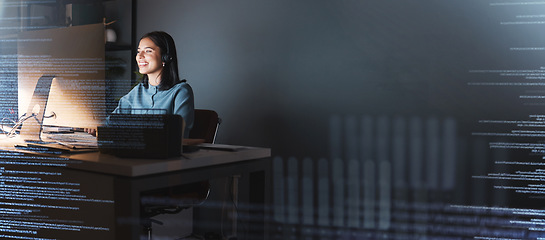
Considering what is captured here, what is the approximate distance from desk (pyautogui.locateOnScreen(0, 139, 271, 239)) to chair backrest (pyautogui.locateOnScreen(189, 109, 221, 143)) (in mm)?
559

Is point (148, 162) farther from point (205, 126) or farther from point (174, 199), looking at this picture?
point (205, 126)

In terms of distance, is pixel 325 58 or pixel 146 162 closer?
pixel 146 162

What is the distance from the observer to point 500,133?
1.98 meters

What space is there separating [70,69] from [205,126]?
2.64 ft

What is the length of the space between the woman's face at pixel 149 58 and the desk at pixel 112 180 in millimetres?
647

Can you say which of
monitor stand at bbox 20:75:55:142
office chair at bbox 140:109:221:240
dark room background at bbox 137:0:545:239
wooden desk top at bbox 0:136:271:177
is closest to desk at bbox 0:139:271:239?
wooden desk top at bbox 0:136:271:177

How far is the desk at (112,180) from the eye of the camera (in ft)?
4.16

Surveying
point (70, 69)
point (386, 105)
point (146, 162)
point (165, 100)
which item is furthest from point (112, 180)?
point (386, 105)

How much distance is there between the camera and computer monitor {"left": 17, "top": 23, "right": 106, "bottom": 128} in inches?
55.7

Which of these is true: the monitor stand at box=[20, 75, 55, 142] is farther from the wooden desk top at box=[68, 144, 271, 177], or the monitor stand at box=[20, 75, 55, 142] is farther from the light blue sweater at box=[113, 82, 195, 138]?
the light blue sweater at box=[113, 82, 195, 138]

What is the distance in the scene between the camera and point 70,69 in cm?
146

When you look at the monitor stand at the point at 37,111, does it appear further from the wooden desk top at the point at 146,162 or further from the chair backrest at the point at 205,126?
the chair backrest at the point at 205,126

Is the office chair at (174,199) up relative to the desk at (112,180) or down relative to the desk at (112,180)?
down

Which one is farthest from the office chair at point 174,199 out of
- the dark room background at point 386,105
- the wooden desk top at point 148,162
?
the dark room background at point 386,105
